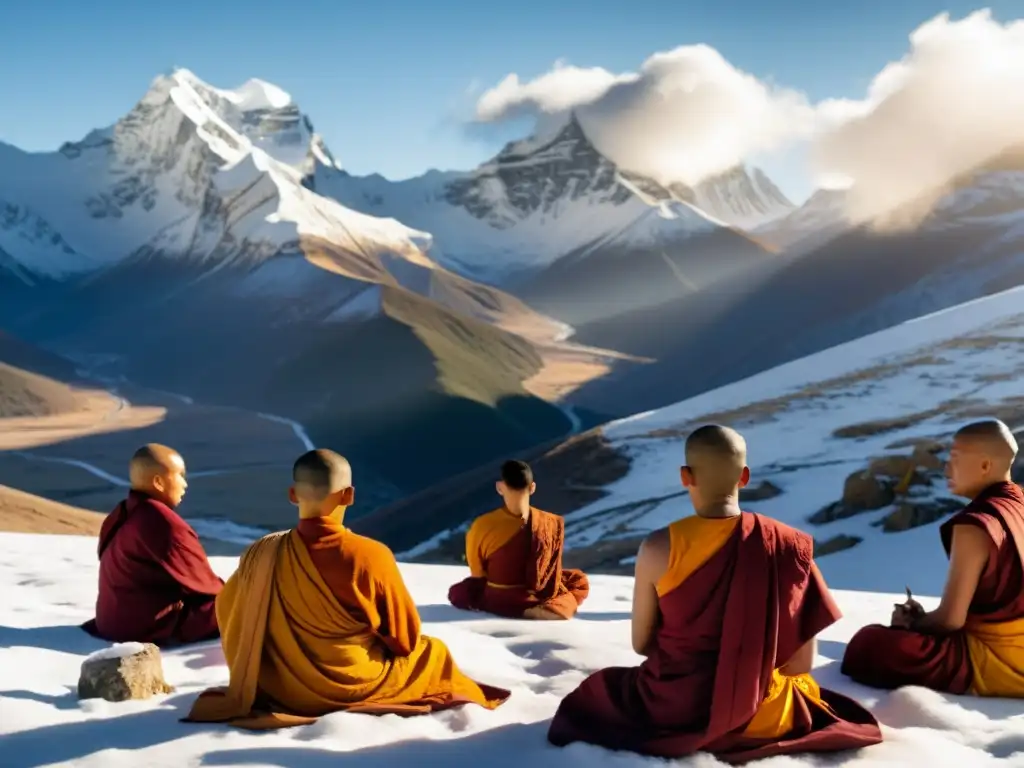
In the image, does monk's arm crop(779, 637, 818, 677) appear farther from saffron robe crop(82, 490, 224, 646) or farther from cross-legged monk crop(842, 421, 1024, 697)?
saffron robe crop(82, 490, 224, 646)

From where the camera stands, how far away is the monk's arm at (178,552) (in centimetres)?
603

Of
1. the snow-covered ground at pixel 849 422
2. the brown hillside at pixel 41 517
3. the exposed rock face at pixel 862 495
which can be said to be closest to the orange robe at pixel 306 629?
the snow-covered ground at pixel 849 422

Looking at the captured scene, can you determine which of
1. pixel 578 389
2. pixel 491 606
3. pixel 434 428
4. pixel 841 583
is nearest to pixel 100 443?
pixel 434 428

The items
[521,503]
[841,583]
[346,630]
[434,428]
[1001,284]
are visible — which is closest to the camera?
[346,630]

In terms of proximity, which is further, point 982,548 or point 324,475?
point 982,548

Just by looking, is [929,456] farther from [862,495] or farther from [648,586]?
[648,586]

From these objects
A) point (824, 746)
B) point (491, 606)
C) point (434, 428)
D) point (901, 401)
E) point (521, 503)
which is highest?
point (434, 428)

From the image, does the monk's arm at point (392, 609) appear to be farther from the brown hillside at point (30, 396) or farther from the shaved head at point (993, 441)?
the brown hillside at point (30, 396)

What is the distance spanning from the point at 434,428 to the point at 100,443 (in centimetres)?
2584

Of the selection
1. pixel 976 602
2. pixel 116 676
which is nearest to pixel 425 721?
pixel 116 676

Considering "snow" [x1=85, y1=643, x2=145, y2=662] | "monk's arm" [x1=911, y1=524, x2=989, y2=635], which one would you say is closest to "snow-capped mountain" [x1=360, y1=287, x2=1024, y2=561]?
"monk's arm" [x1=911, y1=524, x2=989, y2=635]

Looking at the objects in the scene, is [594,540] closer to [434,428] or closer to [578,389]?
[434,428]

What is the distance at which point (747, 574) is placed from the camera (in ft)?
13.0

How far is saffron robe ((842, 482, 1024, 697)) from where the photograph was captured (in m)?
4.87
